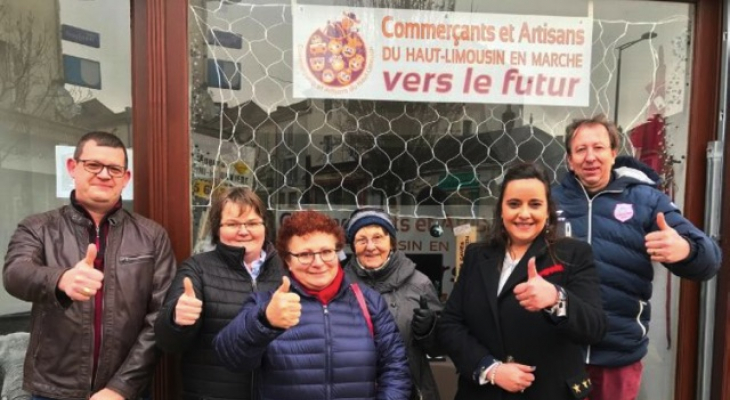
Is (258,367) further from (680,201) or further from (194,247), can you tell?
(680,201)

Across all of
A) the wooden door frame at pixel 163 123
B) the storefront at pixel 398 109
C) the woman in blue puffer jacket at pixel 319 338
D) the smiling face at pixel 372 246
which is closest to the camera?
the woman in blue puffer jacket at pixel 319 338

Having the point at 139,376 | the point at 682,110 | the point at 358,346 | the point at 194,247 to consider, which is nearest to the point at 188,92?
the point at 194,247

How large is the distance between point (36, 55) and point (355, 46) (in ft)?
4.19

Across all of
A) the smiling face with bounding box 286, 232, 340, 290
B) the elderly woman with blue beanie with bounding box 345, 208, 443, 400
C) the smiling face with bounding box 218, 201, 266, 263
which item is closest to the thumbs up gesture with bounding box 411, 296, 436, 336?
the elderly woman with blue beanie with bounding box 345, 208, 443, 400

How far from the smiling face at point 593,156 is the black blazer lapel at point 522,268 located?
36cm

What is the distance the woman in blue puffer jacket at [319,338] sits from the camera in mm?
1255

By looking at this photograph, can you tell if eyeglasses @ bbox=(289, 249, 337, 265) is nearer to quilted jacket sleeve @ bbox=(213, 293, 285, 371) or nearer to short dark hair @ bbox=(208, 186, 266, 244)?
quilted jacket sleeve @ bbox=(213, 293, 285, 371)

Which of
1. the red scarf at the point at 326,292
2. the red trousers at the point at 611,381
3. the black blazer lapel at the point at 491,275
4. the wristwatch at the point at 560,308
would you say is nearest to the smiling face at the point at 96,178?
the red scarf at the point at 326,292

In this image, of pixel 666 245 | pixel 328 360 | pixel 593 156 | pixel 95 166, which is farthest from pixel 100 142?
pixel 666 245

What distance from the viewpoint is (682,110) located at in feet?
6.84

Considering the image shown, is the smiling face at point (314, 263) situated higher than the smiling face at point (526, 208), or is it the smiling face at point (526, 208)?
the smiling face at point (526, 208)

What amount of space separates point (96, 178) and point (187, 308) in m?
0.51

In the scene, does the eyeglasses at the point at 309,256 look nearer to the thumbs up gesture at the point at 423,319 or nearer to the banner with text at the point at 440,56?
the thumbs up gesture at the point at 423,319

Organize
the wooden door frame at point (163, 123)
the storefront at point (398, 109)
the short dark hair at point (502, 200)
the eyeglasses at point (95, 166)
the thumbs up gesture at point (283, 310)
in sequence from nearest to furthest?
the thumbs up gesture at point (283, 310) < the short dark hair at point (502, 200) < the eyeglasses at point (95, 166) < the wooden door frame at point (163, 123) < the storefront at point (398, 109)
